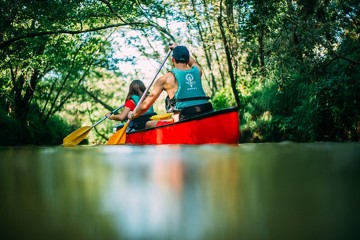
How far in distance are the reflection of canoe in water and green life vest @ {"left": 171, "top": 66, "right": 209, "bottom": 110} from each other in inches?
17.8

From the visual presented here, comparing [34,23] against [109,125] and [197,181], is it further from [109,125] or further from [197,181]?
[109,125]

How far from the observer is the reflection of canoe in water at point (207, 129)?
6129mm

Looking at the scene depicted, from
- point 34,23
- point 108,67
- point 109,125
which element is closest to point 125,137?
point 34,23

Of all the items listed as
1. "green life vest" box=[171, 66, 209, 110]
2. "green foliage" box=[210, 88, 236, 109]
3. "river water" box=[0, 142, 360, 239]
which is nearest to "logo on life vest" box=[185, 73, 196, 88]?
"green life vest" box=[171, 66, 209, 110]

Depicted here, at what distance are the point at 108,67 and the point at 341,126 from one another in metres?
12.2

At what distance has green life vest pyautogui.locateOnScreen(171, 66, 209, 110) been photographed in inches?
268

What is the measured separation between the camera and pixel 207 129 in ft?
20.4

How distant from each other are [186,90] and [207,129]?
867mm

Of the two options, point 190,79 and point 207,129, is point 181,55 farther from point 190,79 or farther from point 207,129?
point 207,129

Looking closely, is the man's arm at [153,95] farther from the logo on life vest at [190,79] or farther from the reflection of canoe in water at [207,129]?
the reflection of canoe in water at [207,129]

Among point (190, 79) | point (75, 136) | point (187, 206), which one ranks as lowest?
point (187, 206)

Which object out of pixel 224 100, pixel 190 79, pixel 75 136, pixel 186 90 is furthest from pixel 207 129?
pixel 224 100

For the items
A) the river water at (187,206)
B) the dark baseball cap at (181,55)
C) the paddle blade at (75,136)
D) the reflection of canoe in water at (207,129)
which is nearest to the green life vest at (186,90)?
the dark baseball cap at (181,55)

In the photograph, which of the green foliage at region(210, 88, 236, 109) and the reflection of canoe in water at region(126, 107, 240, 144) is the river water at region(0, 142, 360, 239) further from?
the green foliage at region(210, 88, 236, 109)
